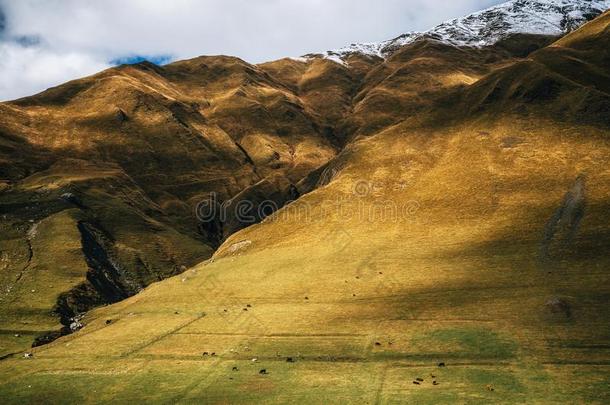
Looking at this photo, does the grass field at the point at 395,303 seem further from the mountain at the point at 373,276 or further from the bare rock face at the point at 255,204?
the bare rock face at the point at 255,204

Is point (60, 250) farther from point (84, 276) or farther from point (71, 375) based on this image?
point (71, 375)

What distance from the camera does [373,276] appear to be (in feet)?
261

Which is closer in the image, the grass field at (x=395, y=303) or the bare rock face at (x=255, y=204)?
the grass field at (x=395, y=303)

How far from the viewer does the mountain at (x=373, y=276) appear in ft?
151

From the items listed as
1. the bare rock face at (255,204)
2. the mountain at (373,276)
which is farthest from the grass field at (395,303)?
the bare rock face at (255,204)

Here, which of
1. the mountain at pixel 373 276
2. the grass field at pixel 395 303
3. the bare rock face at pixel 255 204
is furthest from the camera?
the bare rock face at pixel 255 204

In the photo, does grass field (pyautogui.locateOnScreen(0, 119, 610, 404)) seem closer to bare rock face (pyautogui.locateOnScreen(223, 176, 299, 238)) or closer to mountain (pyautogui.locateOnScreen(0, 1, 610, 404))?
mountain (pyautogui.locateOnScreen(0, 1, 610, 404))

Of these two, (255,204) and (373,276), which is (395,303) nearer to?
(373,276)

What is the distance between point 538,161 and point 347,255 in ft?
A: 151

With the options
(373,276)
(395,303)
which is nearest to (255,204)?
(373,276)

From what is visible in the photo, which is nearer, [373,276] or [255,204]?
[373,276]

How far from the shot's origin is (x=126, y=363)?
180 feet

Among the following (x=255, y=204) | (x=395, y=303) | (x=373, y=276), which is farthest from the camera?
(x=255, y=204)

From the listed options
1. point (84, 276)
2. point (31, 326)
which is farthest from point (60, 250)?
point (31, 326)
